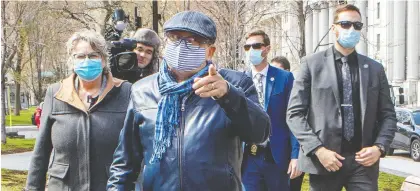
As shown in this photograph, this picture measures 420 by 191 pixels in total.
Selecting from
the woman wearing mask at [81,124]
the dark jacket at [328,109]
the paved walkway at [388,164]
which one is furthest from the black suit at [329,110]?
the paved walkway at [388,164]

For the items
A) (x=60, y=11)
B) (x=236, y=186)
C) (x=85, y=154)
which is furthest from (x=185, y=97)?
(x=60, y=11)

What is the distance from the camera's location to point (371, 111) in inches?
196

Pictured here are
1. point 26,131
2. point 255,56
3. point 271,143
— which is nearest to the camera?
point 271,143

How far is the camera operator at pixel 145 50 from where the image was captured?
6328 millimetres

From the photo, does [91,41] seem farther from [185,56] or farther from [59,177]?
[185,56]

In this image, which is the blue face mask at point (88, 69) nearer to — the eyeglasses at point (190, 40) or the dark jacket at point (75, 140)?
the dark jacket at point (75, 140)

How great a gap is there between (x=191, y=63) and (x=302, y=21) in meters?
13.3

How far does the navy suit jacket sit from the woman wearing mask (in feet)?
5.50

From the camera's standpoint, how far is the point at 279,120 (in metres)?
6.09

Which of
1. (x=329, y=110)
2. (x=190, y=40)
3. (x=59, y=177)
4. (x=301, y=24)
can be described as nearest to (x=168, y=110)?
(x=190, y=40)

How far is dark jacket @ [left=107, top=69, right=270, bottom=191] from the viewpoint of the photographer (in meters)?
3.17

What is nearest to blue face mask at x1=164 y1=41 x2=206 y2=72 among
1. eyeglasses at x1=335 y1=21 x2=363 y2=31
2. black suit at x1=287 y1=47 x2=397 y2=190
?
black suit at x1=287 y1=47 x2=397 y2=190

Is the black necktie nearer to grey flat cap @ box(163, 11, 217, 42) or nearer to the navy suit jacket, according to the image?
the navy suit jacket

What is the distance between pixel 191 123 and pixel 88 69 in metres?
1.73
